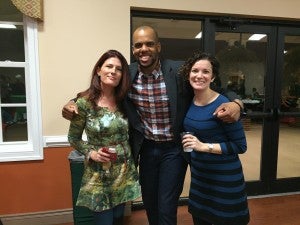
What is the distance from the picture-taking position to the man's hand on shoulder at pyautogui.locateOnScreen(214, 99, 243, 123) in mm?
1500

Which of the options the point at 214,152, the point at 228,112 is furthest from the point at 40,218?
the point at 228,112

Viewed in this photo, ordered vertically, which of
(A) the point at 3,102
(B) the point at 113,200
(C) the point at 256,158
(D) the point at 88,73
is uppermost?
(D) the point at 88,73

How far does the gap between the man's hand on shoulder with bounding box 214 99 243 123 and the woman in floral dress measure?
545 mm

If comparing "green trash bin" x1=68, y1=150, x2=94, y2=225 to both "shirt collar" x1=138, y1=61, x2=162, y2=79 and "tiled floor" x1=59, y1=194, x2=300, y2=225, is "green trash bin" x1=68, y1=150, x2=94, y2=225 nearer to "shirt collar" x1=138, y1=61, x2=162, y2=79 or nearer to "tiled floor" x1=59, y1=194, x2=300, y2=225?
"tiled floor" x1=59, y1=194, x2=300, y2=225

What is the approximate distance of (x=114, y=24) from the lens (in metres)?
2.69

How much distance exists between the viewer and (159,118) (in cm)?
191

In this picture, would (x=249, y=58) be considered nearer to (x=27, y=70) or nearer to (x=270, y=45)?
(x=270, y=45)

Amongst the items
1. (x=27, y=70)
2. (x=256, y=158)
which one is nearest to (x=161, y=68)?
(x=27, y=70)

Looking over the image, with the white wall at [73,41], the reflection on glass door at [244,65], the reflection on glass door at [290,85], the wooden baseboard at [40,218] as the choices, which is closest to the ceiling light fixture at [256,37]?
the reflection on glass door at [244,65]

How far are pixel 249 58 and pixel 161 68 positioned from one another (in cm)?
178

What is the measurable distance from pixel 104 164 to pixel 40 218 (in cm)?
156

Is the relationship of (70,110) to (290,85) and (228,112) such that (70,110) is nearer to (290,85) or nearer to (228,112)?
(228,112)

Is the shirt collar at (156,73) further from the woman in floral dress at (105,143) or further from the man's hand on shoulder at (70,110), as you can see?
the man's hand on shoulder at (70,110)

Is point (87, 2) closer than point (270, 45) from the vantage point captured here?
Yes
